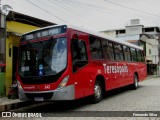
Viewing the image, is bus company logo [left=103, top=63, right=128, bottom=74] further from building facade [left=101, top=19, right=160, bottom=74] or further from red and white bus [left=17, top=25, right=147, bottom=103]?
building facade [left=101, top=19, right=160, bottom=74]

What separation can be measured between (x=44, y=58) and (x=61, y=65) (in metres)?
0.74

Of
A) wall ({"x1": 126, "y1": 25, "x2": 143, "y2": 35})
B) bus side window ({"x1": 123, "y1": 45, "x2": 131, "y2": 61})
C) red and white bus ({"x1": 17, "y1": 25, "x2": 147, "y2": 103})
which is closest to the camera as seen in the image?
red and white bus ({"x1": 17, "y1": 25, "x2": 147, "y2": 103})

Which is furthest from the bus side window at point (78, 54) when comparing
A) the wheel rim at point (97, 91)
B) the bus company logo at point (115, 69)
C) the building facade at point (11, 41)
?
the building facade at point (11, 41)

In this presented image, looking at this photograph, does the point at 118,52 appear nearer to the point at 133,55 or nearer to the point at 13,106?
the point at 133,55

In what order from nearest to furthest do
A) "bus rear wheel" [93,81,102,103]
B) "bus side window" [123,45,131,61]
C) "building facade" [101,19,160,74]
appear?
1. "bus rear wheel" [93,81,102,103]
2. "bus side window" [123,45,131,61]
3. "building facade" [101,19,160,74]

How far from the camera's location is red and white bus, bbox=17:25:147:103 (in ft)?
31.7

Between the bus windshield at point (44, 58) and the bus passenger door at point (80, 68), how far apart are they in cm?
42

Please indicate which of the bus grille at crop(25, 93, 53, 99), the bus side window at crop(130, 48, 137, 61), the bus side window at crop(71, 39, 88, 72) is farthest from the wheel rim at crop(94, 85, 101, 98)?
the bus side window at crop(130, 48, 137, 61)

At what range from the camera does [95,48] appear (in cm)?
1198

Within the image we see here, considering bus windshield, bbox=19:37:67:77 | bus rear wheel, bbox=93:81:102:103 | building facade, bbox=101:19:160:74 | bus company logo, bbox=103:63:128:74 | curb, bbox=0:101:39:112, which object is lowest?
curb, bbox=0:101:39:112

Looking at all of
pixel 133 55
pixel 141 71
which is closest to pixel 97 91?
pixel 133 55

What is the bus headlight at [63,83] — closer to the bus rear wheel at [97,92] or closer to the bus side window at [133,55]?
the bus rear wheel at [97,92]

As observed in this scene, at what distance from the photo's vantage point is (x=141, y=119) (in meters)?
8.09

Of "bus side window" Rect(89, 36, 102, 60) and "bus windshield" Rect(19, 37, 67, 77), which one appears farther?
"bus side window" Rect(89, 36, 102, 60)
